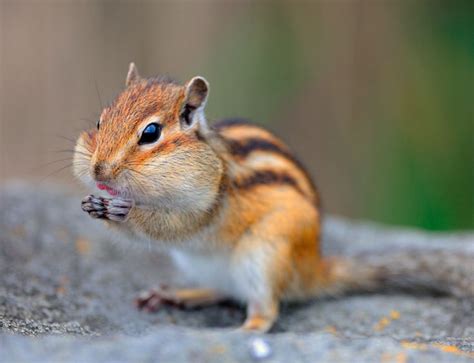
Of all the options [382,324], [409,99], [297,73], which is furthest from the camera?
[297,73]

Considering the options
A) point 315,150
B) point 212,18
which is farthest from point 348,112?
point 212,18

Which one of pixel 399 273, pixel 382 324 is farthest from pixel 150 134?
pixel 399 273

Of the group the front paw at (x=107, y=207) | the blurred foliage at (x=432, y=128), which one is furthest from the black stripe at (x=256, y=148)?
the blurred foliage at (x=432, y=128)

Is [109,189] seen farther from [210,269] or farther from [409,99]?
[409,99]

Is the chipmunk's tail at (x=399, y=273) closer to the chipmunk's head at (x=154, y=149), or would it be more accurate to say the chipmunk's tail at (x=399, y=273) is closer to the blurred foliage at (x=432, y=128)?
the chipmunk's head at (x=154, y=149)

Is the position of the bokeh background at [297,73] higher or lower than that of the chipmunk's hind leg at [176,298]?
higher

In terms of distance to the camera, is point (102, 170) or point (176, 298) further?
point (176, 298)
